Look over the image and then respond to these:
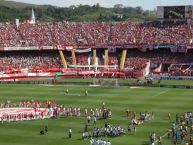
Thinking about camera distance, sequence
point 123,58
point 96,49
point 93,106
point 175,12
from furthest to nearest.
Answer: point 175,12, point 96,49, point 123,58, point 93,106

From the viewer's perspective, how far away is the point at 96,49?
9525 centimetres

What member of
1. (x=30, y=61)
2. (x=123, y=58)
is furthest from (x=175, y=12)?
(x=30, y=61)

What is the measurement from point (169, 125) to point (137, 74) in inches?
1436

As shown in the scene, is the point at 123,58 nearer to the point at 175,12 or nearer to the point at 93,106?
the point at 175,12

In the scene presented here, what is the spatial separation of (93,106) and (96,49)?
4218 cm

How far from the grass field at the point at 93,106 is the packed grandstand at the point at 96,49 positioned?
53.6 feet

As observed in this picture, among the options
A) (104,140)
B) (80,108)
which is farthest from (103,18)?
(104,140)

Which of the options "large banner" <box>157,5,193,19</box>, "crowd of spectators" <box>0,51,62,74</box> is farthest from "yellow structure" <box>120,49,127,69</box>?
"crowd of spectators" <box>0,51,62,74</box>

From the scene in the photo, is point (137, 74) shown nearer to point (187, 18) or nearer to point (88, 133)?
point (187, 18)

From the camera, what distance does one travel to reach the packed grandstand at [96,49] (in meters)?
87.1

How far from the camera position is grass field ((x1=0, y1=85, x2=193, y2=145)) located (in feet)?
134

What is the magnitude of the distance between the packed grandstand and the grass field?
53.6ft

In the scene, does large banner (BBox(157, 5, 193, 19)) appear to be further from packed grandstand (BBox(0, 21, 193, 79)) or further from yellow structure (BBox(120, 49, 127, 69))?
yellow structure (BBox(120, 49, 127, 69))

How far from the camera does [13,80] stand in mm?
81250
